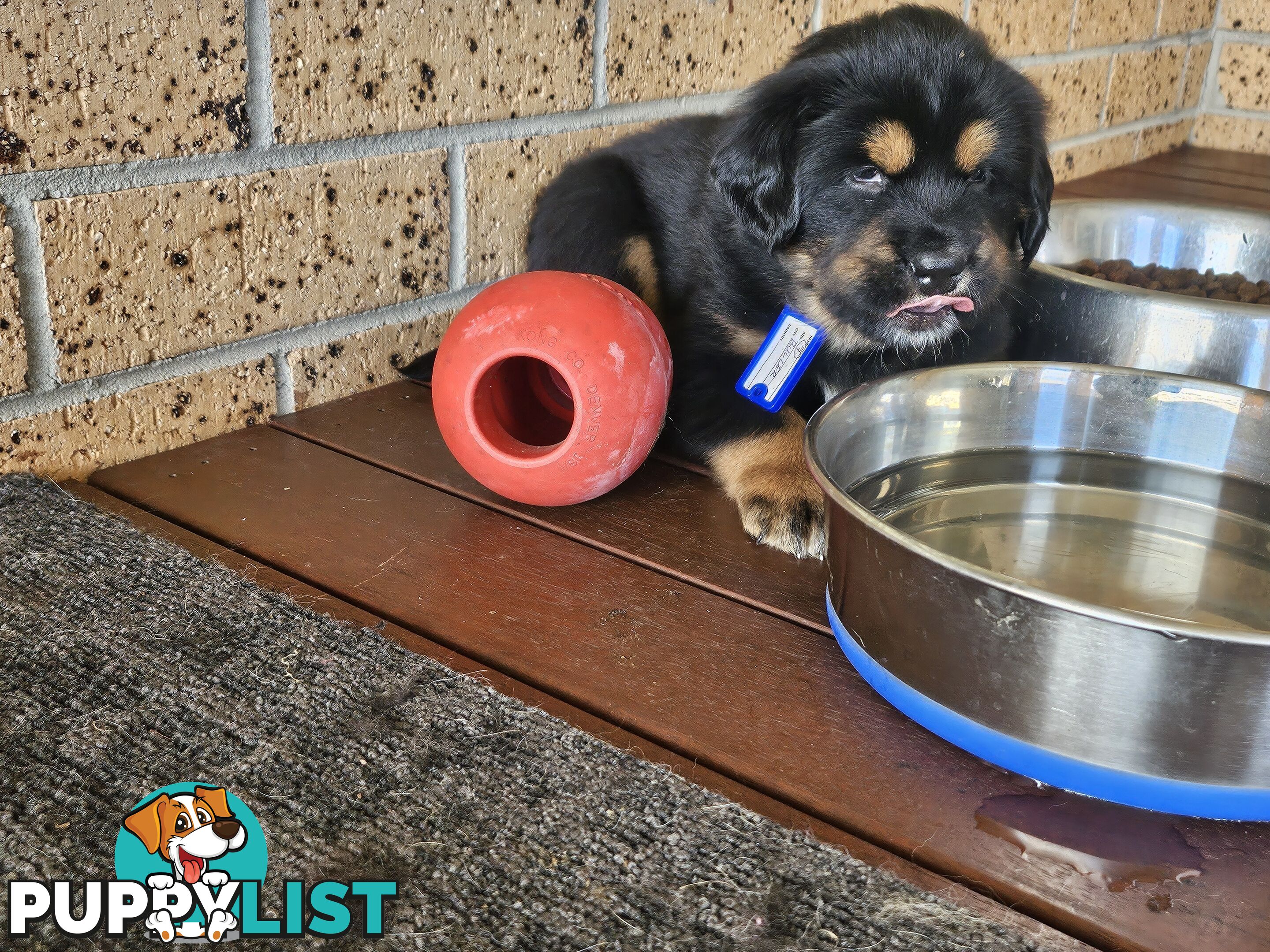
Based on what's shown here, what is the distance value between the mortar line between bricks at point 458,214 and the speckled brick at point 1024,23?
5.72 feet

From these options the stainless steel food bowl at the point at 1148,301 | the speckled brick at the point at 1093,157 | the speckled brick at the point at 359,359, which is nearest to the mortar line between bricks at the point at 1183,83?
the speckled brick at the point at 1093,157

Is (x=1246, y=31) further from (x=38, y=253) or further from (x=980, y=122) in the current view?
(x=38, y=253)

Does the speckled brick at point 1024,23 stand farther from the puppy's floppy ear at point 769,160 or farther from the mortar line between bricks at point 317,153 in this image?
the puppy's floppy ear at point 769,160

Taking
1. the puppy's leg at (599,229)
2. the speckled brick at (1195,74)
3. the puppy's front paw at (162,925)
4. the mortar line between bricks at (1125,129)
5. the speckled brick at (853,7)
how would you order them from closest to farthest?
1. the puppy's front paw at (162,925)
2. the puppy's leg at (599,229)
3. the speckled brick at (853,7)
4. the mortar line between bricks at (1125,129)
5. the speckled brick at (1195,74)

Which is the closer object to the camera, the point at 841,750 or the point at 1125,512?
the point at 841,750

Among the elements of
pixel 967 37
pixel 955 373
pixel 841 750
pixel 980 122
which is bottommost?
pixel 841 750

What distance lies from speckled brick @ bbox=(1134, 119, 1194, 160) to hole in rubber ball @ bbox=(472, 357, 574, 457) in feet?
10.6

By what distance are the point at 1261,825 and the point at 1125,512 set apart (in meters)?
0.52

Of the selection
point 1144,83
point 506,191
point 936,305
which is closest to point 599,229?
point 506,191

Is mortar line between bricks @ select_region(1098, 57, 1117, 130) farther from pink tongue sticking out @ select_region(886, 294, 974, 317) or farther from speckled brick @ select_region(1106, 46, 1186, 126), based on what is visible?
pink tongue sticking out @ select_region(886, 294, 974, 317)

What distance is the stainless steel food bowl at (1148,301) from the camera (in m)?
1.89

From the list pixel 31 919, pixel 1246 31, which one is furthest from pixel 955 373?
pixel 1246 31

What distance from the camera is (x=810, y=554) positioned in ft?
5.22

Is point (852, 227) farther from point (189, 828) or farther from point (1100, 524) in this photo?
point (189, 828)
